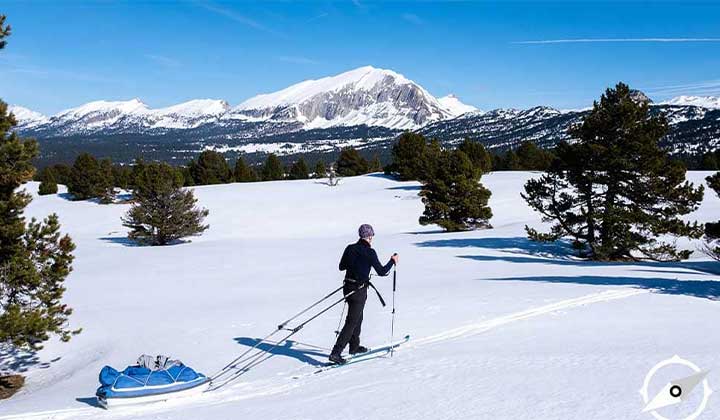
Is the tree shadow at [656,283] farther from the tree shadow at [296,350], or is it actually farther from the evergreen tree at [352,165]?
the evergreen tree at [352,165]

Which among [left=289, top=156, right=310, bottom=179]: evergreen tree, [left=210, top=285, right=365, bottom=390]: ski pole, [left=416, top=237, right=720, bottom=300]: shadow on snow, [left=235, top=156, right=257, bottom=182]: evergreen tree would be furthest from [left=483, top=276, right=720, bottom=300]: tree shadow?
[left=289, top=156, right=310, bottom=179]: evergreen tree

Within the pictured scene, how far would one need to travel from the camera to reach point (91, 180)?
64062mm

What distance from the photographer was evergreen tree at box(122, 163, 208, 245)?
116ft

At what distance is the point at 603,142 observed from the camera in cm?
Answer: 2214

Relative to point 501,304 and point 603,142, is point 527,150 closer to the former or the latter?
point 603,142

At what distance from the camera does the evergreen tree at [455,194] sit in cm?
3494

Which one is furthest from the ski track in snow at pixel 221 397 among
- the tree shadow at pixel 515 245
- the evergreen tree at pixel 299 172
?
the evergreen tree at pixel 299 172

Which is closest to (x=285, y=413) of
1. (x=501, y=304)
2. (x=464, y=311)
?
(x=464, y=311)

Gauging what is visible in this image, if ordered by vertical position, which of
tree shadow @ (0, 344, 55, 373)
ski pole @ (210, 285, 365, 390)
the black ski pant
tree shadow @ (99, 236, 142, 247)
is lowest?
tree shadow @ (99, 236, 142, 247)

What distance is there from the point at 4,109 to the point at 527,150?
7944 cm

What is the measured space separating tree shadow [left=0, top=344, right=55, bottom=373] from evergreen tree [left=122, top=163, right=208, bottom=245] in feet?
74.5

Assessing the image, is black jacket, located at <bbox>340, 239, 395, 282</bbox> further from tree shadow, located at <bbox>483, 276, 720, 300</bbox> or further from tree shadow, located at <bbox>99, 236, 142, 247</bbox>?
tree shadow, located at <bbox>99, 236, 142, 247</bbox>

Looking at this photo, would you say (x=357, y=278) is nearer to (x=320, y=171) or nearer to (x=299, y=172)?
(x=320, y=171)

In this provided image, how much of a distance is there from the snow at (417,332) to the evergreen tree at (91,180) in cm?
3811
